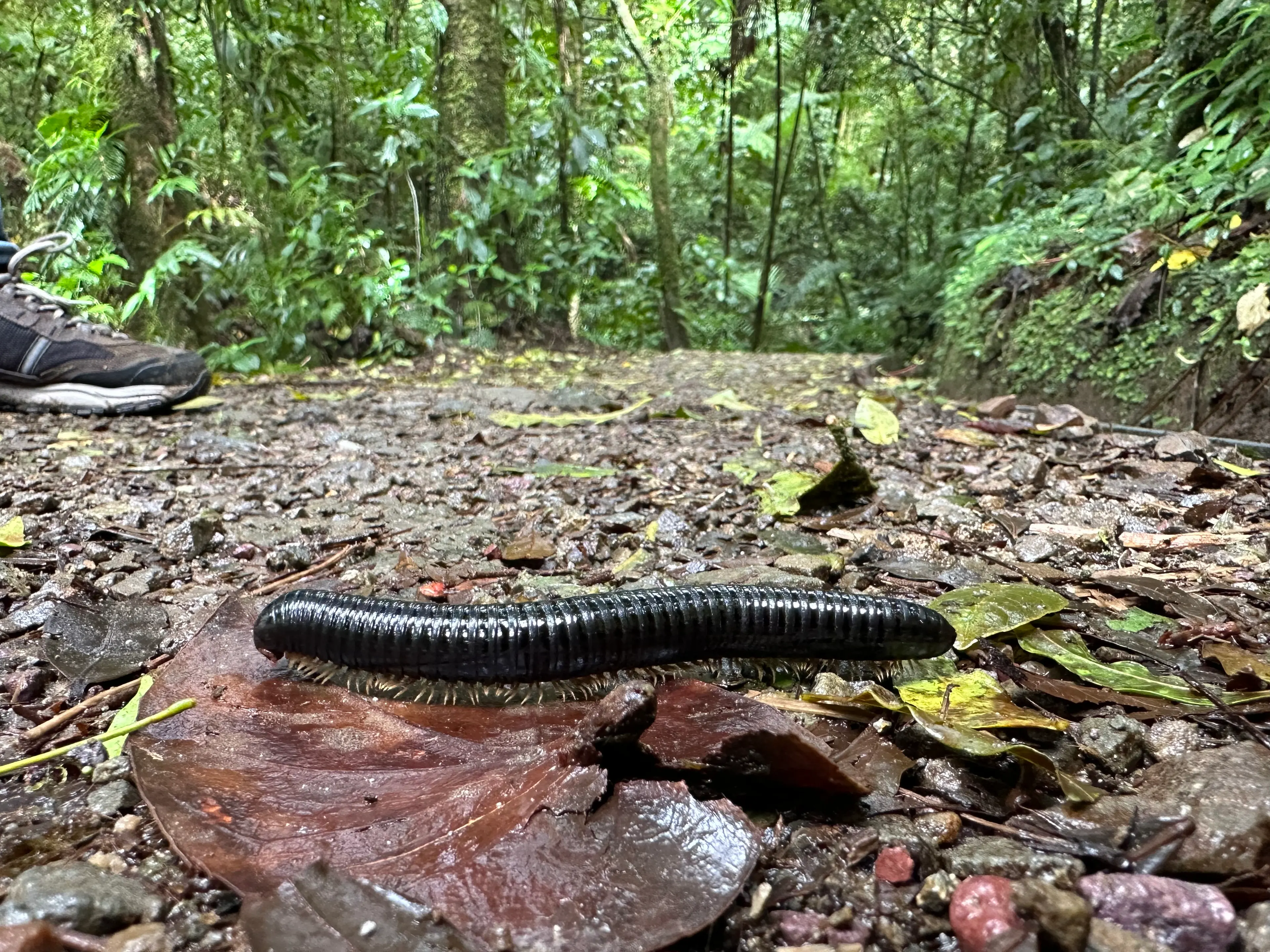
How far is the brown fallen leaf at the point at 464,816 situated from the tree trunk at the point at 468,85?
8238 mm

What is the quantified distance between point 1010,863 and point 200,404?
598 cm

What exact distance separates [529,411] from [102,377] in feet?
9.22

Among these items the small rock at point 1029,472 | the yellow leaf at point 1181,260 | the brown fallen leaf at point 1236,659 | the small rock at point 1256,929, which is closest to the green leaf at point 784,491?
the small rock at point 1029,472

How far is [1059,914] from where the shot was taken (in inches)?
42.1

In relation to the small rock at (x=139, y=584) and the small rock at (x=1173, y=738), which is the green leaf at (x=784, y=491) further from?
the small rock at (x=139, y=584)

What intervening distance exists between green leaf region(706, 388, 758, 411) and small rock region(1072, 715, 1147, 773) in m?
4.31

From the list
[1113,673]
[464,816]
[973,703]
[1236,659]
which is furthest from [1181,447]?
[464,816]

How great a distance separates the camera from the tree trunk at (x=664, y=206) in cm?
1170

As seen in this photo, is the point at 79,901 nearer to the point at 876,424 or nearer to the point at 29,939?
the point at 29,939

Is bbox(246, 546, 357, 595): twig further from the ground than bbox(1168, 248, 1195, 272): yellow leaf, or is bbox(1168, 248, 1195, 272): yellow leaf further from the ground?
bbox(1168, 248, 1195, 272): yellow leaf

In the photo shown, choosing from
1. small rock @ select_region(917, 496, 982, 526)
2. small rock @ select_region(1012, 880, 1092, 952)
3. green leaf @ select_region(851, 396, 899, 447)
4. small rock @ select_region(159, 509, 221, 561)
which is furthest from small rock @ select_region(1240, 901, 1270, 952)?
green leaf @ select_region(851, 396, 899, 447)

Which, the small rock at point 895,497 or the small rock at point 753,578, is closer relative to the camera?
the small rock at point 753,578

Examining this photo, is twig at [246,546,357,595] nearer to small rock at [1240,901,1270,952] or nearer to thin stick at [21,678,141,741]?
thin stick at [21,678,141,741]

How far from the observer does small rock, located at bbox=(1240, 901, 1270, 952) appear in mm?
1029
